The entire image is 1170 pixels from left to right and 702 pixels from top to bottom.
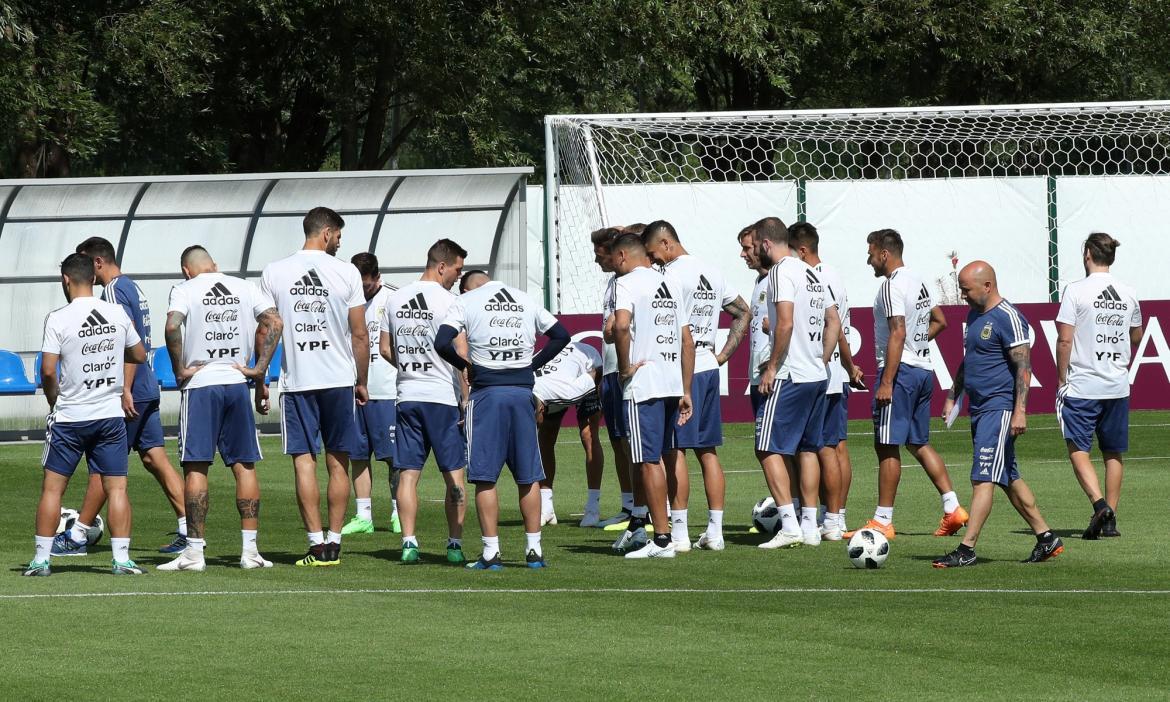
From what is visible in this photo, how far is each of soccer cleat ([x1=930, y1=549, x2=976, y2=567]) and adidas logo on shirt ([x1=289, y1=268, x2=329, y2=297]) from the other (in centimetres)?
416

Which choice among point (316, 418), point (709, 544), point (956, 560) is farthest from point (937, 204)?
point (316, 418)

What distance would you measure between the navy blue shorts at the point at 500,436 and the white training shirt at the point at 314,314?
0.96 meters

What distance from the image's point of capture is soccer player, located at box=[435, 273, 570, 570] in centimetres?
1060

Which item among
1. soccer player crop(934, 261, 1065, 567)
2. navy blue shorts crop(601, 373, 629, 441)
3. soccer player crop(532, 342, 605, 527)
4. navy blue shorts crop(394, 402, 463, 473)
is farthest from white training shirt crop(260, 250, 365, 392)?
soccer player crop(934, 261, 1065, 567)

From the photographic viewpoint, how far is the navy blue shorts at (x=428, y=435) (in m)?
11.2

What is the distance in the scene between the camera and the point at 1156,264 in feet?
90.9

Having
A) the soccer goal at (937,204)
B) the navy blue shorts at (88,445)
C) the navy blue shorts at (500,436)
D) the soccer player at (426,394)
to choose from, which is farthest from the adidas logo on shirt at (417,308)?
the soccer goal at (937,204)

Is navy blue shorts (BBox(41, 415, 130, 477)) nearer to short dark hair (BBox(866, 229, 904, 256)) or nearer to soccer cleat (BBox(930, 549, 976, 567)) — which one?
soccer cleat (BBox(930, 549, 976, 567))

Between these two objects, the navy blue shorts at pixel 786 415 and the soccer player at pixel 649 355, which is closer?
the soccer player at pixel 649 355

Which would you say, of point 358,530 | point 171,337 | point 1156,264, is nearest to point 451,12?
point 1156,264

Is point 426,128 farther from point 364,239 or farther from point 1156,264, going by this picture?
point 1156,264

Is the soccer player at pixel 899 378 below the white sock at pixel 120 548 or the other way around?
the other way around

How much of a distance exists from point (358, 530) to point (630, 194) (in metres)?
13.5

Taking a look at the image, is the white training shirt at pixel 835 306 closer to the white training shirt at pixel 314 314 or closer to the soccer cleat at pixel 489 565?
the soccer cleat at pixel 489 565
